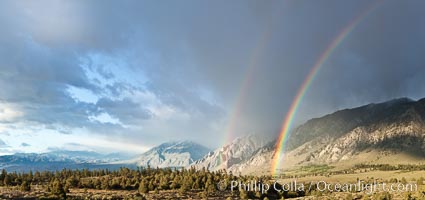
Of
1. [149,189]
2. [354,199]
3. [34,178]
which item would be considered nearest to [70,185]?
[149,189]

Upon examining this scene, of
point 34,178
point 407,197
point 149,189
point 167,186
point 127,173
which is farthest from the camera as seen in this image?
point 127,173

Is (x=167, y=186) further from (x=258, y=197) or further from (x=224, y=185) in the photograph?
(x=258, y=197)

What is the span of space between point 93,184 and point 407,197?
10127 centimetres

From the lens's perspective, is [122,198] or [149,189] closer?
[122,198]

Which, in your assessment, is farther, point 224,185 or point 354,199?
point 224,185

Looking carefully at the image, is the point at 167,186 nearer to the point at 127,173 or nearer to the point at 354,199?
the point at 127,173

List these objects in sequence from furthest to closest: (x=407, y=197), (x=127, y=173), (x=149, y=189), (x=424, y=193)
Answer: (x=127, y=173) → (x=149, y=189) → (x=424, y=193) → (x=407, y=197)

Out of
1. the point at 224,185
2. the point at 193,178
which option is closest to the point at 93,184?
the point at 193,178

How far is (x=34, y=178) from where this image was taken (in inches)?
6068

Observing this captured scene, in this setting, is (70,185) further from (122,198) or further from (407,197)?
(407,197)

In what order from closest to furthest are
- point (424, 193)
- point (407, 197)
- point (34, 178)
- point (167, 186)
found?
1. point (407, 197)
2. point (424, 193)
3. point (167, 186)
4. point (34, 178)

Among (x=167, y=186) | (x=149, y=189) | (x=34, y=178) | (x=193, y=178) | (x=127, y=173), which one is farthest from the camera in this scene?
(x=127, y=173)

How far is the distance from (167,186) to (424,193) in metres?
83.9

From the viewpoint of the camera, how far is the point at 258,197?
411ft
